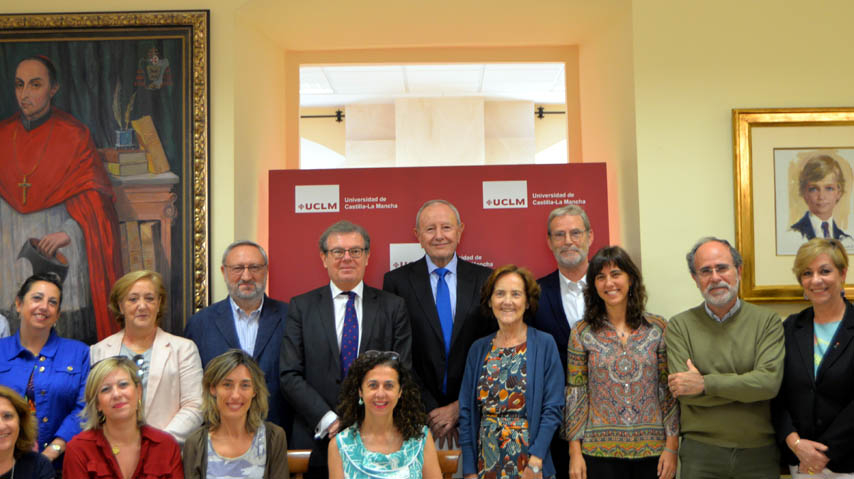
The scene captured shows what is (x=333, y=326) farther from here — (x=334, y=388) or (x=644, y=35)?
(x=644, y=35)

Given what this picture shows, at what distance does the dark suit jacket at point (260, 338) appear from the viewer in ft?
12.2

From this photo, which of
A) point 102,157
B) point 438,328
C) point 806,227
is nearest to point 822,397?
point 806,227

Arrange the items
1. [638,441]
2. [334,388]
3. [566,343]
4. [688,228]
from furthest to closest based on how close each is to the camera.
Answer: [688,228]
[566,343]
[334,388]
[638,441]

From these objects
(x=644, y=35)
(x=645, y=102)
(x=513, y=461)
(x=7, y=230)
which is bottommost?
(x=513, y=461)

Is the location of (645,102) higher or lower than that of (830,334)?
higher

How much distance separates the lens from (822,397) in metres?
3.14

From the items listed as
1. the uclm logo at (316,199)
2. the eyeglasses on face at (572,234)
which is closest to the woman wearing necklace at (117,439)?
the uclm logo at (316,199)

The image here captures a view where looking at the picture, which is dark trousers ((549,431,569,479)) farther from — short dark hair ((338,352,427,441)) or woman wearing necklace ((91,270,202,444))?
woman wearing necklace ((91,270,202,444))

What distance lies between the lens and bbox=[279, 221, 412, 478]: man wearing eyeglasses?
3445mm

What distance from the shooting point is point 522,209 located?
183 inches

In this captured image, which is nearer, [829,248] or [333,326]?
[829,248]

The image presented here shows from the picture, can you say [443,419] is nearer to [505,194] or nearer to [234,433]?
[234,433]

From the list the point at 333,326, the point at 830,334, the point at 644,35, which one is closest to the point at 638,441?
the point at 830,334

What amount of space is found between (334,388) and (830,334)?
2168 mm
